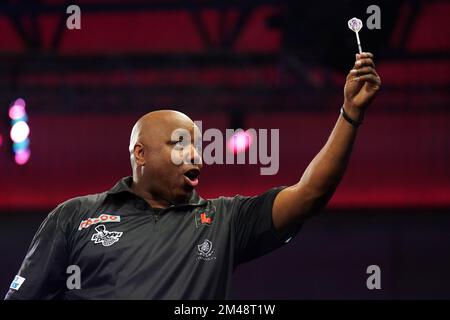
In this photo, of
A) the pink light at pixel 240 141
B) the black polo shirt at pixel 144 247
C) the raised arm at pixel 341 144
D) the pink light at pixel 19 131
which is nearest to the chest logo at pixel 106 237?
the black polo shirt at pixel 144 247

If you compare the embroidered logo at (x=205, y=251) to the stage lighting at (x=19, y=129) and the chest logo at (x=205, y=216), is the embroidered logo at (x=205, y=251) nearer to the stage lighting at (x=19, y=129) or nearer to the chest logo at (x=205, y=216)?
the chest logo at (x=205, y=216)

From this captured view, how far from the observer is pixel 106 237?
235 cm

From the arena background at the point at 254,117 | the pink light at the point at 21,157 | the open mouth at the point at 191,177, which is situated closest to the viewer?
the open mouth at the point at 191,177

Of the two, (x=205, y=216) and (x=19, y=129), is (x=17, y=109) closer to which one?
(x=19, y=129)

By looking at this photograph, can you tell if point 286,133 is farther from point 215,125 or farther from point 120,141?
point 120,141

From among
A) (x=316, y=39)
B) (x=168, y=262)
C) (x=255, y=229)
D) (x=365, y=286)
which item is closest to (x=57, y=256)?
(x=168, y=262)

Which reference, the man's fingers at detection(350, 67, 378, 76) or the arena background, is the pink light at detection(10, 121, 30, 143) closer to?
the arena background

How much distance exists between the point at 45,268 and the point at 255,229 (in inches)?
28.4

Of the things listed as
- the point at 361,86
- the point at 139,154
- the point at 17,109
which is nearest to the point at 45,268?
the point at 139,154

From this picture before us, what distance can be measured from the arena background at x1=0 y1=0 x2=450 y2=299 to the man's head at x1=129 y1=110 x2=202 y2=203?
424cm

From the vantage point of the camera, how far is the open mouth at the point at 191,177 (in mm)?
2461

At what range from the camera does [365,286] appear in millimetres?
7949

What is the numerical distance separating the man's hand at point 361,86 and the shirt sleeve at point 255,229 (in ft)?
1.28

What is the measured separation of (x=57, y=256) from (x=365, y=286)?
6.08 meters
